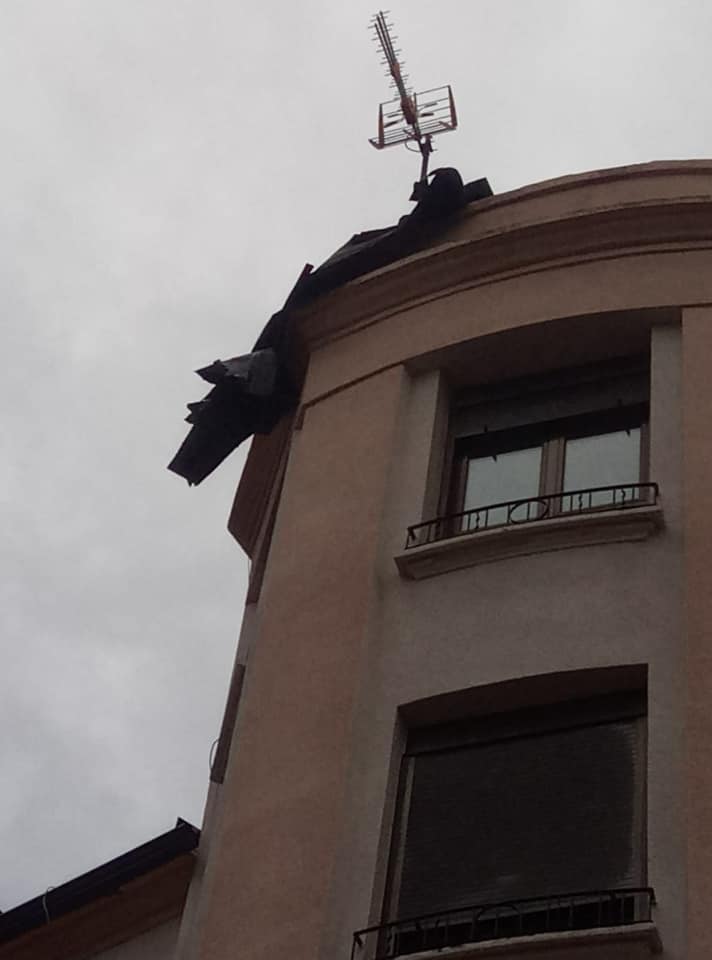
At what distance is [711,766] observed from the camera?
1106 cm

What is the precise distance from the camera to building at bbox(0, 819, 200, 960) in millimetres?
13906

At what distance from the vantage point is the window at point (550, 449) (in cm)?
1382

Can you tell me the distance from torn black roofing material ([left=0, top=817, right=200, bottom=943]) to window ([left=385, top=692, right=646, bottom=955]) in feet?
8.09

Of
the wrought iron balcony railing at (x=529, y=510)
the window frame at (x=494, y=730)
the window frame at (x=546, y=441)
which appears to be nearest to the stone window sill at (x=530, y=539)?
the wrought iron balcony railing at (x=529, y=510)

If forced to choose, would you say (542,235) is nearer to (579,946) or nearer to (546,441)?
(546,441)

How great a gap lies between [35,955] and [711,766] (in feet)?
23.9

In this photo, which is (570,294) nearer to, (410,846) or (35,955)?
(410,846)

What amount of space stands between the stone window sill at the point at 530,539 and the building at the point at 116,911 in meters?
2.85

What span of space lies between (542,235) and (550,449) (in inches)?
85.7

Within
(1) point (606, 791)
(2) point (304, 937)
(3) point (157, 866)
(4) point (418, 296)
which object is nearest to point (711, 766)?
(1) point (606, 791)

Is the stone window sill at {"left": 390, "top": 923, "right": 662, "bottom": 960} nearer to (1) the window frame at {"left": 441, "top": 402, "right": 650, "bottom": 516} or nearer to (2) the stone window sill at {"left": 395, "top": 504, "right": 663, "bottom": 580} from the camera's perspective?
(2) the stone window sill at {"left": 395, "top": 504, "right": 663, "bottom": 580}

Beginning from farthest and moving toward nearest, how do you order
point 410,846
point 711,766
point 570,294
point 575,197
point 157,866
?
point 575,197 < point 570,294 < point 157,866 < point 410,846 < point 711,766

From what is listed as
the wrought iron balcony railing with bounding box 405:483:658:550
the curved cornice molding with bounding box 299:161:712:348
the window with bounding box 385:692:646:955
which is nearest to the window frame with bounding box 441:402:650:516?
the wrought iron balcony railing with bounding box 405:483:658:550

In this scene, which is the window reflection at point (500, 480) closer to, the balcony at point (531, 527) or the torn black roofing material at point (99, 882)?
the balcony at point (531, 527)
